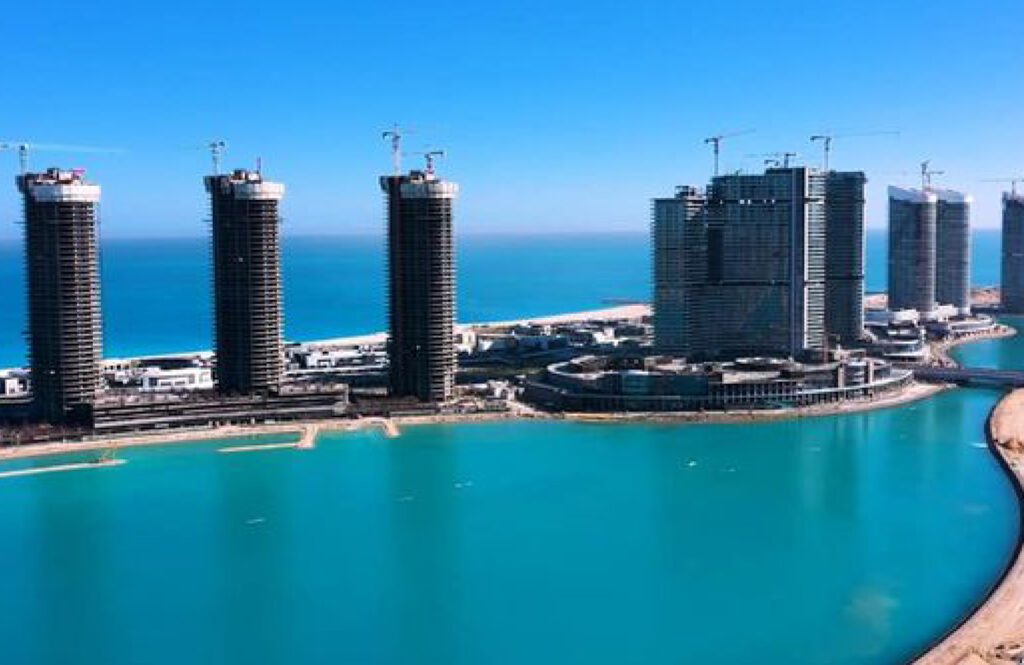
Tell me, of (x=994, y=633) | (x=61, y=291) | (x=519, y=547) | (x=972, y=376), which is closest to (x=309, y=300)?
(x=61, y=291)

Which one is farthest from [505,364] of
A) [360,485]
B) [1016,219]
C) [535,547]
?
[1016,219]

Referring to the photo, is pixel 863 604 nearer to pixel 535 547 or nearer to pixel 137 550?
pixel 535 547

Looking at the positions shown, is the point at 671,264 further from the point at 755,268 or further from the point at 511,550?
the point at 511,550

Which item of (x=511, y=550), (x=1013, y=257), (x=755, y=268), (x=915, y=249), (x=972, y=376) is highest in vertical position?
(x=915, y=249)

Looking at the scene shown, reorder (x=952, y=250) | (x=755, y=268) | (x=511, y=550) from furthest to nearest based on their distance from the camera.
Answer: (x=952, y=250)
(x=755, y=268)
(x=511, y=550)

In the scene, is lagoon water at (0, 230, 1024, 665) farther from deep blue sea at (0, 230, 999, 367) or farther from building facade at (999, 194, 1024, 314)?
building facade at (999, 194, 1024, 314)

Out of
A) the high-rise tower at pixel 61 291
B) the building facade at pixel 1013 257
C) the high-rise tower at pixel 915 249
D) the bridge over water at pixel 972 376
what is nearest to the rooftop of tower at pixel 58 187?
the high-rise tower at pixel 61 291
